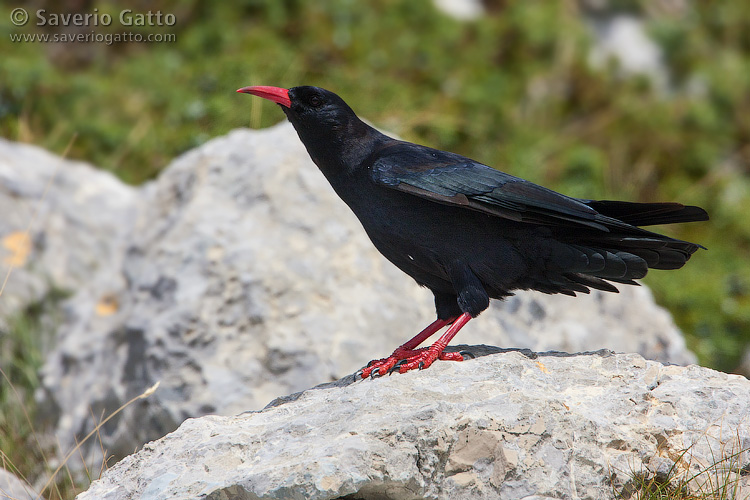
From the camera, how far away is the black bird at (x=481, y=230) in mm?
4145

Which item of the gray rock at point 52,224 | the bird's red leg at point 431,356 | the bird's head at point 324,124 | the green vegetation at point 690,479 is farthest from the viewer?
the gray rock at point 52,224

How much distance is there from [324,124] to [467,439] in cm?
202

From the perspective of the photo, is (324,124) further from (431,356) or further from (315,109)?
(431,356)

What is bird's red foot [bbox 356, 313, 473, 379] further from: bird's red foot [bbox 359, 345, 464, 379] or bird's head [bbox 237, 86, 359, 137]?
bird's head [bbox 237, 86, 359, 137]

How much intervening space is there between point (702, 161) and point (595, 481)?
8.68m

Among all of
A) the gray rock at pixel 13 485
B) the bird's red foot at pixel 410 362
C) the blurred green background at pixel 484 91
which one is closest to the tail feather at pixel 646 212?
the bird's red foot at pixel 410 362

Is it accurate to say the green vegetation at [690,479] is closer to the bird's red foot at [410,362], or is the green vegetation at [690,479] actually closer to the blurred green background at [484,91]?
the bird's red foot at [410,362]

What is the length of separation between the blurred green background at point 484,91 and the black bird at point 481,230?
4008 millimetres

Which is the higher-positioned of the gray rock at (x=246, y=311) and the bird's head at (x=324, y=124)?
the bird's head at (x=324, y=124)

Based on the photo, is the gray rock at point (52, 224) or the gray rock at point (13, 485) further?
the gray rock at point (52, 224)

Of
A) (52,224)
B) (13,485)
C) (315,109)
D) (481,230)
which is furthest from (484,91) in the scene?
(13,485)

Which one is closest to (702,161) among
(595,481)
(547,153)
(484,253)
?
(547,153)

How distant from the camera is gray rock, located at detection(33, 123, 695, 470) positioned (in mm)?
5523

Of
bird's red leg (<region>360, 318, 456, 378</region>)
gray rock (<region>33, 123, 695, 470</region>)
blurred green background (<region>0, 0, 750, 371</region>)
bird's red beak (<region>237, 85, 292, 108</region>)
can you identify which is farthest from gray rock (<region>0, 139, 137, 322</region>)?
Result: bird's red leg (<region>360, 318, 456, 378</region>)
